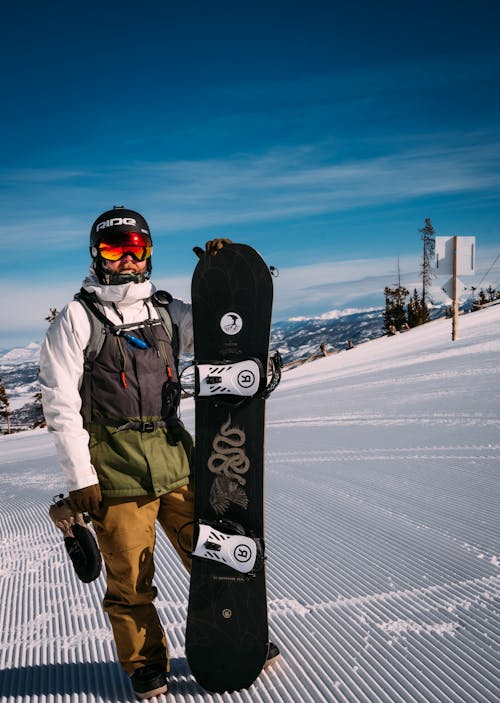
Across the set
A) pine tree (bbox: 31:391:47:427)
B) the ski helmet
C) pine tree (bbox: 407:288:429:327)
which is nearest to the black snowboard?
the ski helmet

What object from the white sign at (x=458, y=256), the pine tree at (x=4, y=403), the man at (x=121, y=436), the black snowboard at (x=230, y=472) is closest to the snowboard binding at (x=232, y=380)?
the black snowboard at (x=230, y=472)

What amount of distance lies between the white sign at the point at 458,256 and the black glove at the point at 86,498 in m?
11.8

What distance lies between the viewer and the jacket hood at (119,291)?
89.4 inches

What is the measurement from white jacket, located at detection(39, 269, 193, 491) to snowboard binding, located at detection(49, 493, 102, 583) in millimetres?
191

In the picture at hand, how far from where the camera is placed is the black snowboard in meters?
2.25

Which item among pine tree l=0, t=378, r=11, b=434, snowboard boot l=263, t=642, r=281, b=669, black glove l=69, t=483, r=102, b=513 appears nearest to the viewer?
black glove l=69, t=483, r=102, b=513

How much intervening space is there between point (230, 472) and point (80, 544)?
690 mm

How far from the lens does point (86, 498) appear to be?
2139mm

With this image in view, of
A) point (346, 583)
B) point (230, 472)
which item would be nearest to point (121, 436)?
point (230, 472)

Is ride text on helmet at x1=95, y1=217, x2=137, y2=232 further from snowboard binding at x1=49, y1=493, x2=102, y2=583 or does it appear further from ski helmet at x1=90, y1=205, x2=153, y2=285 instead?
snowboard binding at x1=49, y1=493, x2=102, y2=583

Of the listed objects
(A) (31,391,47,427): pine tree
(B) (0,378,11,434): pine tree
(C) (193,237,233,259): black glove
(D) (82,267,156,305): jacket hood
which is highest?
(C) (193,237,233,259): black glove

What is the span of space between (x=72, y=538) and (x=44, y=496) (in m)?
3.75

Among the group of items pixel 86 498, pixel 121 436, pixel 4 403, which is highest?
pixel 121 436

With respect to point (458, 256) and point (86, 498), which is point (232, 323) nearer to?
point (86, 498)
